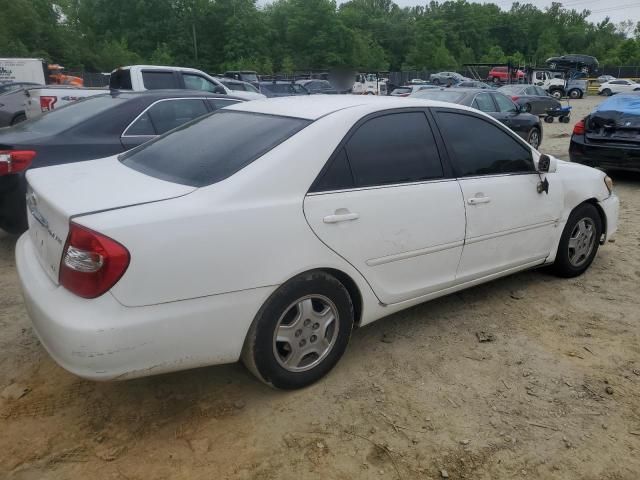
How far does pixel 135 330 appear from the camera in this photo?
2256 millimetres

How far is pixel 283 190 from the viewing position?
266cm

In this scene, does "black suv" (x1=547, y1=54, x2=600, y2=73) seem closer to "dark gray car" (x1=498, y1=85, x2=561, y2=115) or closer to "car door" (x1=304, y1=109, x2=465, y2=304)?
"dark gray car" (x1=498, y1=85, x2=561, y2=115)

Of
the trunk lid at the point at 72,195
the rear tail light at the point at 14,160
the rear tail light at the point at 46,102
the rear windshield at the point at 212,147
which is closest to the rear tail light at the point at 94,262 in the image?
the trunk lid at the point at 72,195

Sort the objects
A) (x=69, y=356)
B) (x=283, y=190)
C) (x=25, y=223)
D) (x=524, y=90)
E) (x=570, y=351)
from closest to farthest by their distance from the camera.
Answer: (x=69, y=356) → (x=283, y=190) → (x=570, y=351) → (x=25, y=223) → (x=524, y=90)

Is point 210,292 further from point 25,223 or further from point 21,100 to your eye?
point 21,100

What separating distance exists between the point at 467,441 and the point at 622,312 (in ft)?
6.89

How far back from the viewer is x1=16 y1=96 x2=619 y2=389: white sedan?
2273mm

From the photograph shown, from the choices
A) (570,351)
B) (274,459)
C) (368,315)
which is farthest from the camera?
(570,351)

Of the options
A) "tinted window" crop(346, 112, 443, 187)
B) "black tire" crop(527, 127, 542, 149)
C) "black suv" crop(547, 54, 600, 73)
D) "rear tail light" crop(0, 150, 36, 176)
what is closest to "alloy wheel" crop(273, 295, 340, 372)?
"tinted window" crop(346, 112, 443, 187)

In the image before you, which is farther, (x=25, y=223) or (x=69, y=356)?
(x=25, y=223)

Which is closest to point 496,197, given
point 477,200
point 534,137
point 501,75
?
point 477,200

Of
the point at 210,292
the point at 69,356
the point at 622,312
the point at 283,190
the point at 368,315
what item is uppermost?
the point at 283,190

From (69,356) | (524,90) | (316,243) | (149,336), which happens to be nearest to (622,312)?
(316,243)

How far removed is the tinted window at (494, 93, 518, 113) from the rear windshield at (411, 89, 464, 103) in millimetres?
1196
